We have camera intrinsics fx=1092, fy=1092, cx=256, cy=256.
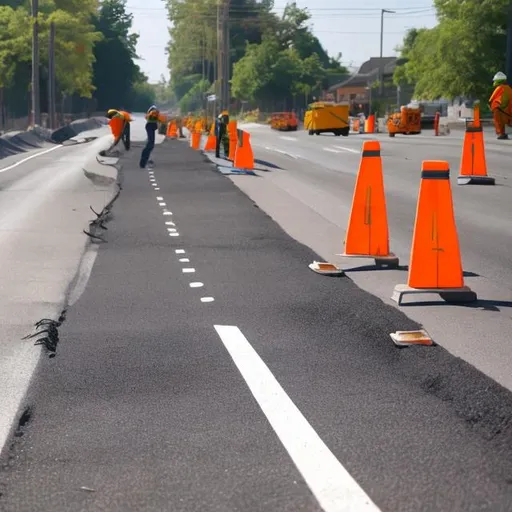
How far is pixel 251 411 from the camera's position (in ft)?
16.4

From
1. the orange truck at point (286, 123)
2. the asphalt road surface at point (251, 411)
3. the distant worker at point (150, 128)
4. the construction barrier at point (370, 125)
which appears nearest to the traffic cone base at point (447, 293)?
the asphalt road surface at point (251, 411)

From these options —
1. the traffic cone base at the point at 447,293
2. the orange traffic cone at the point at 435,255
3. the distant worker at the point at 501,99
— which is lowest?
the traffic cone base at the point at 447,293

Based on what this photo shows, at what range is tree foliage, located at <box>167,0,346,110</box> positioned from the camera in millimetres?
125000

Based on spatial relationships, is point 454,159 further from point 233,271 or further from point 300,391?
point 300,391

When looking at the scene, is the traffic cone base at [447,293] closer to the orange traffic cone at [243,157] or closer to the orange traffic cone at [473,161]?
the orange traffic cone at [473,161]

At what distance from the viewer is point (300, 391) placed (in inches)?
211

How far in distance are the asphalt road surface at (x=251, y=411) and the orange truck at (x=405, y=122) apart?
45411mm

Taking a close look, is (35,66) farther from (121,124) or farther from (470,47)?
(470,47)

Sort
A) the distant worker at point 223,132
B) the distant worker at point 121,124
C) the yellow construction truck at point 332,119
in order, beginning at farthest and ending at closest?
the yellow construction truck at point 332,119 → the distant worker at point 121,124 → the distant worker at point 223,132

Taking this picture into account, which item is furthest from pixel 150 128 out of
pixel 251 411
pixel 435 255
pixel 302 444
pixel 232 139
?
pixel 302 444

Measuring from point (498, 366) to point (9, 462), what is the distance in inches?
110

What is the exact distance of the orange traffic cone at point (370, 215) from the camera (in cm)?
955

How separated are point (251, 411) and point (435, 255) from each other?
3.20 metres

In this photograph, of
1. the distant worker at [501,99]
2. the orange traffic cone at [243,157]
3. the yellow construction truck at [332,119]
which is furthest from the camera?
the yellow construction truck at [332,119]
